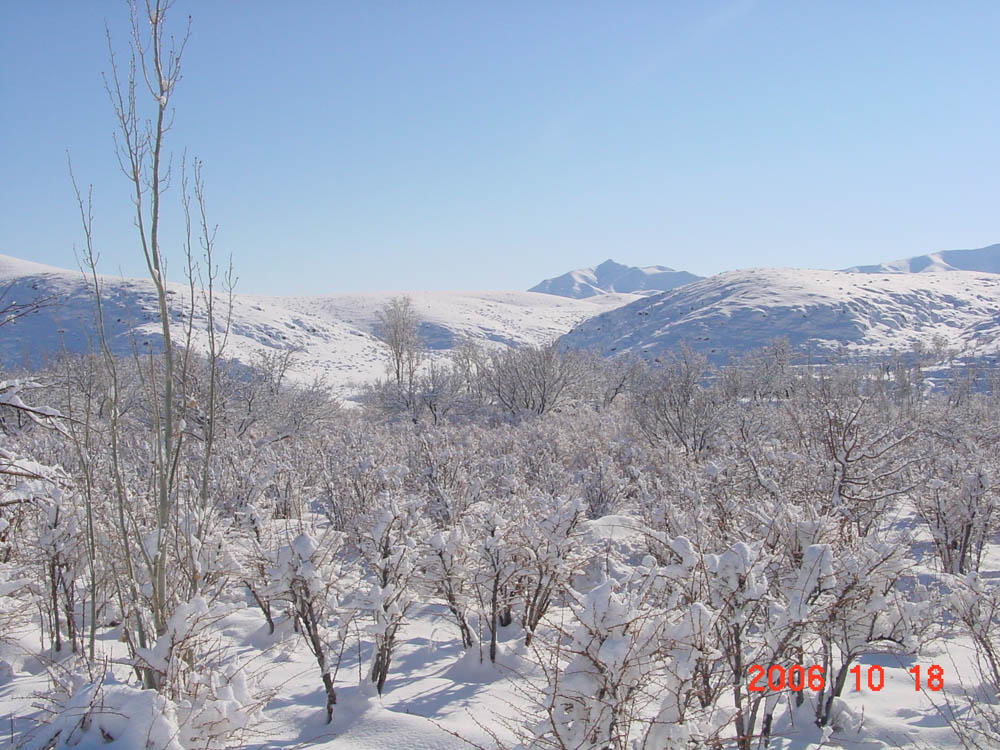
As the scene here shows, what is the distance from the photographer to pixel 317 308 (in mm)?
113375

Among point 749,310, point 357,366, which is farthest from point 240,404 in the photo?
point 749,310

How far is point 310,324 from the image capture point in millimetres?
86812

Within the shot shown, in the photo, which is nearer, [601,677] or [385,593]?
[601,677]
